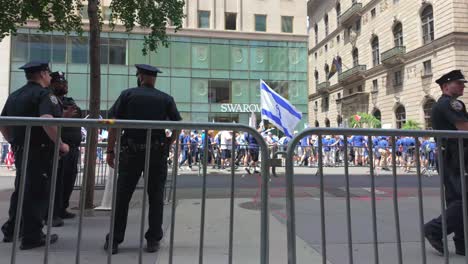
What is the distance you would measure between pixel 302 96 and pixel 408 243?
3244 centimetres

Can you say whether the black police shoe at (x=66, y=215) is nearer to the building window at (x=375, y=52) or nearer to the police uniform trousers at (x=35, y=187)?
the police uniform trousers at (x=35, y=187)

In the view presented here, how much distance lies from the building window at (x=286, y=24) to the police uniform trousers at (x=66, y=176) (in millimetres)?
33526

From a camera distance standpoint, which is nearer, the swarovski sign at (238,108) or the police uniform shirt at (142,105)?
the police uniform shirt at (142,105)

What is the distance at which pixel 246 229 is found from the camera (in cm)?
526

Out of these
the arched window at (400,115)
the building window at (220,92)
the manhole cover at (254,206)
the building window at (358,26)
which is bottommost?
the manhole cover at (254,206)

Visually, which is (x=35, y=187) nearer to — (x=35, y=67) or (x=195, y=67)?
(x=35, y=67)

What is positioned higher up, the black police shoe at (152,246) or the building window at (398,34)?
the building window at (398,34)

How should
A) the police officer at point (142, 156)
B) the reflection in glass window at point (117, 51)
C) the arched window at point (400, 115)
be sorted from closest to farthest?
the police officer at point (142, 156)
the reflection in glass window at point (117, 51)
the arched window at point (400, 115)

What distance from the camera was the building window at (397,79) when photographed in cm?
4169

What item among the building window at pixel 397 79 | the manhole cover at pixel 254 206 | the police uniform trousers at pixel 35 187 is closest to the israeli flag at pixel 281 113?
the manhole cover at pixel 254 206

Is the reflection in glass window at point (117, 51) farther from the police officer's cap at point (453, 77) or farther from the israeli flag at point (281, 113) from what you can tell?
the police officer's cap at point (453, 77)

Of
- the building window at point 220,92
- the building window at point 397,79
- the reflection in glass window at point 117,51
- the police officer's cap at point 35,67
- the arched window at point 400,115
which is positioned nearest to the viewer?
the police officer's cap at point 35,67

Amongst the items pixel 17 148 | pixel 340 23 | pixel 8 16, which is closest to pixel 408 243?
pixel 17 148

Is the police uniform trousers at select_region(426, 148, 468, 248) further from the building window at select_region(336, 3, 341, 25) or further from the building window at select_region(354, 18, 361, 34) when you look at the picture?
the building window at select_region(336, 3, 341, 25)
